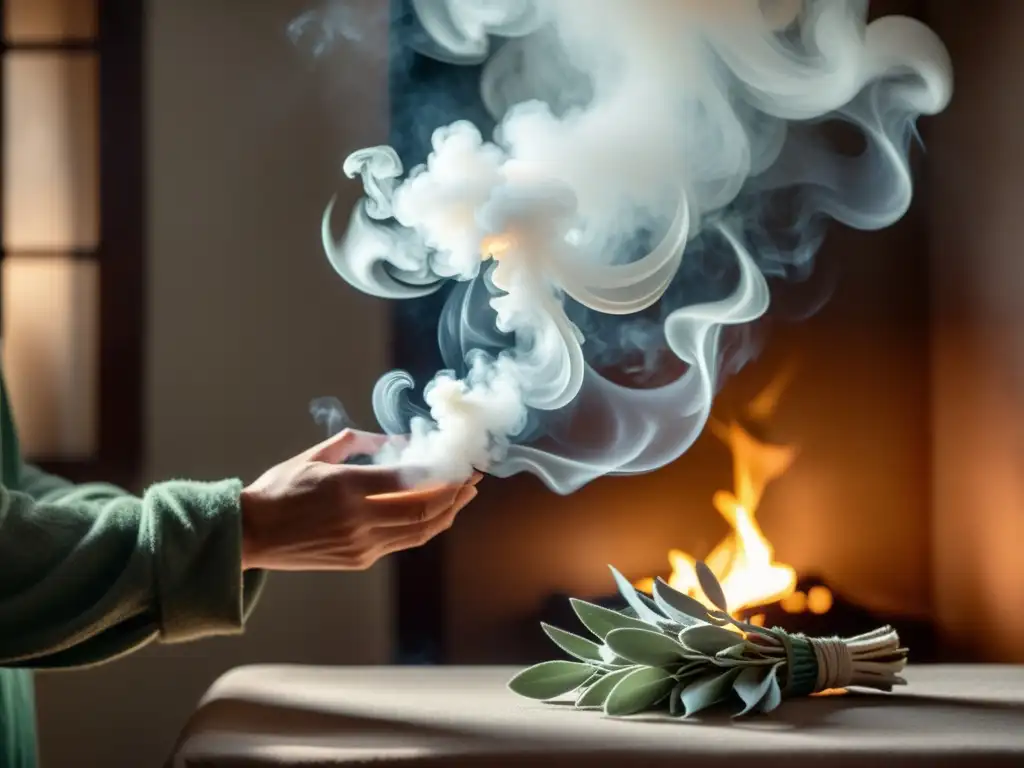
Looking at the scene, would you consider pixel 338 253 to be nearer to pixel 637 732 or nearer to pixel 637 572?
pixel 637 572

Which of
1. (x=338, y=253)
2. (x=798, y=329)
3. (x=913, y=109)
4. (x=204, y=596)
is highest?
(x=913, y=109)

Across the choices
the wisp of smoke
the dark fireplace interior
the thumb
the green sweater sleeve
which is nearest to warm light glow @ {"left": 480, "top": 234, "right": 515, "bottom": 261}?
the wisp of smoke

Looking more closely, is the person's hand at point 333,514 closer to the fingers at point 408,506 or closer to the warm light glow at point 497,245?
the fingers at point 408,506

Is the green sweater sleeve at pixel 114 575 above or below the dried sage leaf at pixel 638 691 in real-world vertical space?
above

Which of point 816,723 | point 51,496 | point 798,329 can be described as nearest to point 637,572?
point 798,329

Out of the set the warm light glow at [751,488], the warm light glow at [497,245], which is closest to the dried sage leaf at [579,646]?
the warm light glow at [497,245]

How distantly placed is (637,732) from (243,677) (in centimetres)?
45

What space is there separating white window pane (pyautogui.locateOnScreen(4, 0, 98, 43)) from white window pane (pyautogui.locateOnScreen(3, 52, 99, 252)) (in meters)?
0.03

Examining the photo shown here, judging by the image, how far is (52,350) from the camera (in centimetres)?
161

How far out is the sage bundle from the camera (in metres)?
0.85

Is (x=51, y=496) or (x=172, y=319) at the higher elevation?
(x=172, y=319)

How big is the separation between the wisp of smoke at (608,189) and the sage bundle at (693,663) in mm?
193

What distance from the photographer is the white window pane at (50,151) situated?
1589mm

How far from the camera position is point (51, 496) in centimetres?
109
